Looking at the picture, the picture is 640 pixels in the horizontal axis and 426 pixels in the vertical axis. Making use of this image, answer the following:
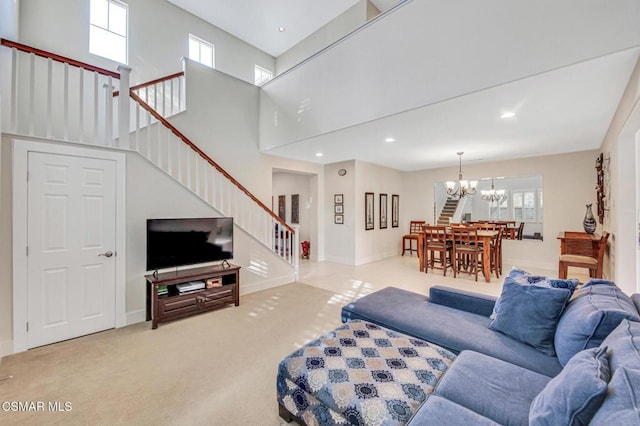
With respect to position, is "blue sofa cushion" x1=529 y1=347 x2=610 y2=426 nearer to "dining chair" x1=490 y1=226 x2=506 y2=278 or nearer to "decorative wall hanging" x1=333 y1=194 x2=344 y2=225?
"dining chair" x1=490 y1=226 x2=506 y2=278

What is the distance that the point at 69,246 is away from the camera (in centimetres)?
295

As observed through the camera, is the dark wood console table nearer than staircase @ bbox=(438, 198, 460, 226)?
Yes

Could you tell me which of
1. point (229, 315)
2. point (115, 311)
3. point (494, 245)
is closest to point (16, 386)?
point (115, 311)

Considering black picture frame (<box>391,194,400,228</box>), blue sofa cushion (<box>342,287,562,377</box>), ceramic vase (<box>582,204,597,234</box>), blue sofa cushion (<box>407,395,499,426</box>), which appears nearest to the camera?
blue sofa cushion (<box>407,395,499,426</box>)

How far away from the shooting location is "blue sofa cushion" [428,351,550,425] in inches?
47.5

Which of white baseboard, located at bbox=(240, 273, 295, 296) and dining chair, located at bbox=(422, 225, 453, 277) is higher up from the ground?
dining chair, located at bbox=(422, 225, 453, 277)

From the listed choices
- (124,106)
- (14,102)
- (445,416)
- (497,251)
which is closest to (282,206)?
(124,106)

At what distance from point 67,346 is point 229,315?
161cm

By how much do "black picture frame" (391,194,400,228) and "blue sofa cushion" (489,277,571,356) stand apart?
5.99 metres

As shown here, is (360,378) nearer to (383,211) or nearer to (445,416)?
(445,416)

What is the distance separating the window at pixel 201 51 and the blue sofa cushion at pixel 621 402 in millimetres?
7273

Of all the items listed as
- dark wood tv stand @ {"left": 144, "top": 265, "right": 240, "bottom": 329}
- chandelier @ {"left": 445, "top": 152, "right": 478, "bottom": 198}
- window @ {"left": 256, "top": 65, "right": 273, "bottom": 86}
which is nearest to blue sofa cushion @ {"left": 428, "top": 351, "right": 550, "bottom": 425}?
dark wood tv stand @ {"left": 144, "top": 265, "right": 240, "bottom": 329}

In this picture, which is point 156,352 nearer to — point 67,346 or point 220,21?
point 67,346

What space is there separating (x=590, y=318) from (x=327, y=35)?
7.26 metres
